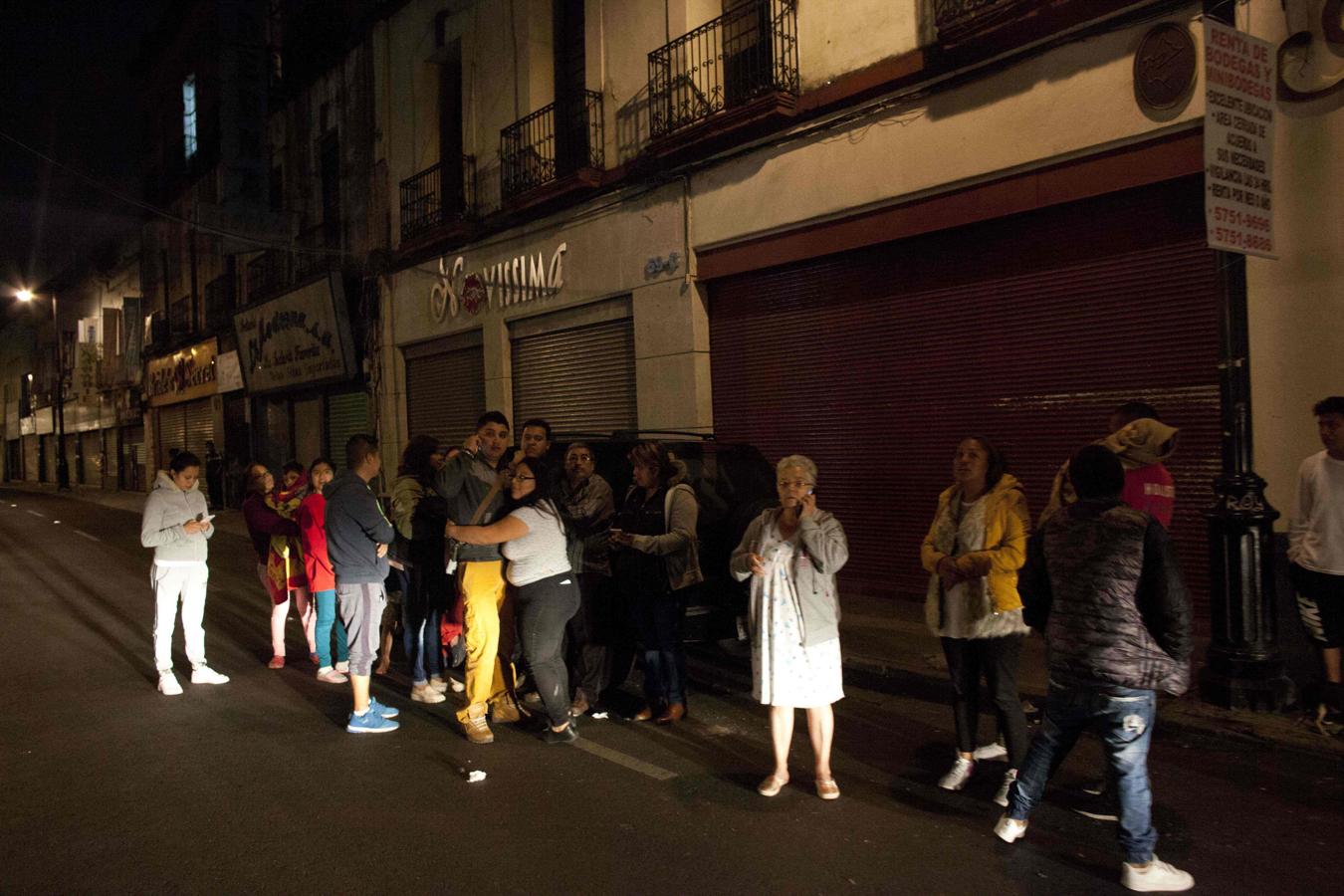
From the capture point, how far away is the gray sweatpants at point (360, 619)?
5715 millimetres

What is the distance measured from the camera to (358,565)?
18.9 ft

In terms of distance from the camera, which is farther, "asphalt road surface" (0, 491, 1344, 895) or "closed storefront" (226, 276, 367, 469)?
"closed storefront" (226, 276, 367, 469)

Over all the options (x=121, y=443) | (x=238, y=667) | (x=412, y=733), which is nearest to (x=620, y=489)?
(x=412, y=733)

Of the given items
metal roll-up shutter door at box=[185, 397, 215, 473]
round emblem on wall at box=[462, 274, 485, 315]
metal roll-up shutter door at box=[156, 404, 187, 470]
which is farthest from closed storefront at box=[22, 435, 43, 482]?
round emblem on wall at box=[462, 274, 485, 315]

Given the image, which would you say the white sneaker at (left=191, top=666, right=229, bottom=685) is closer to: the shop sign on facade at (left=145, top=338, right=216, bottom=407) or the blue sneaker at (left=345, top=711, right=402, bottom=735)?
the blue sneaker at (left=345, top=711, right=402, bottom=735)

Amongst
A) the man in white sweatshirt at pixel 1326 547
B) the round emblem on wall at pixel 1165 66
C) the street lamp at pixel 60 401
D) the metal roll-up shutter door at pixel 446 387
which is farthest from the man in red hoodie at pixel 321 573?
the street lamp at pixel 60 401

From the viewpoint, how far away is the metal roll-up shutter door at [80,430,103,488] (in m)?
39.4

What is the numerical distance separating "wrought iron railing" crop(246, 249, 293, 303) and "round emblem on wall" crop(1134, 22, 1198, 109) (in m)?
18.8

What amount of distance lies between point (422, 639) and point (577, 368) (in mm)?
7498

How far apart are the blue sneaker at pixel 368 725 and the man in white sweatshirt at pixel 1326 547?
Answer: 5.51 meters

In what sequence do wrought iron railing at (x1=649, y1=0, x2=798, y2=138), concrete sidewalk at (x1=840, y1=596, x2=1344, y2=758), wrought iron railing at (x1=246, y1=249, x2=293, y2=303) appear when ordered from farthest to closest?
wrought iron railing at (x1=246, y1=249, x2=293, y2=303) < wrought iron railing at (x1=649, y1=0, x2=798, y2=138) < concrete sidewalk at (x1=840, y1=596, x2=1344, y2=758)

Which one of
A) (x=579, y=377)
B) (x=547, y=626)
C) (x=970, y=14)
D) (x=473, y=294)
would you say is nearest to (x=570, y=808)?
(x=547, y=626)

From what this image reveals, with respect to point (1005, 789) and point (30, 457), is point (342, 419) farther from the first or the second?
point (30, 457)

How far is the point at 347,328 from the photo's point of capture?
19.2m
